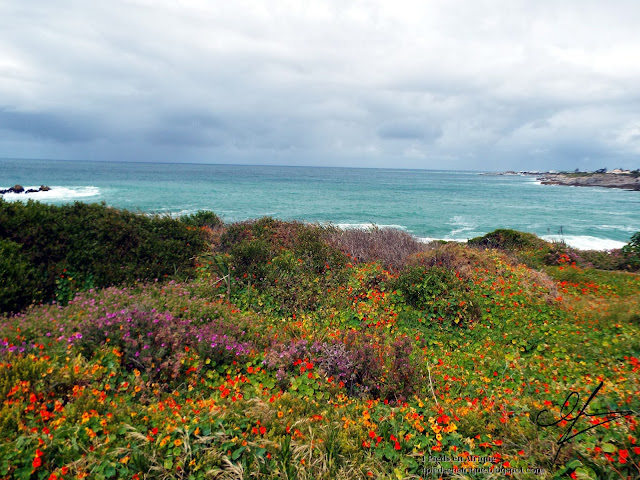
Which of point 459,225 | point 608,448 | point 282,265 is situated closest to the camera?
point 608,448

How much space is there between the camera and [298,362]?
528 centimetres

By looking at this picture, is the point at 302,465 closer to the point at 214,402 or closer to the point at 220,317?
the point at 214,402

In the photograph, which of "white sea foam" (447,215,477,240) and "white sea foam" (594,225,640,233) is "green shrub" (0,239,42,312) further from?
"white sea foam" (594,225,640,233)

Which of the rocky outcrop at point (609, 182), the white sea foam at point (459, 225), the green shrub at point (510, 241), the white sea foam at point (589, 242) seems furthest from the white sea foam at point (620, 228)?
the rocky outcrop at point (609, 182)

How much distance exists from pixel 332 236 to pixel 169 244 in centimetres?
516

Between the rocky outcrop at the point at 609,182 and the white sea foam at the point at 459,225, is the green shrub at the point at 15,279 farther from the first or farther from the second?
the rocky outcrop at the point at 609,182

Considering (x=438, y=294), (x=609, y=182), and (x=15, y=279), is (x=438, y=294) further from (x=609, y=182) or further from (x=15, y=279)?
(x=609, y=182)

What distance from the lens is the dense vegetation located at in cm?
334

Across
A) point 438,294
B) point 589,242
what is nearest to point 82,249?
point 438,294

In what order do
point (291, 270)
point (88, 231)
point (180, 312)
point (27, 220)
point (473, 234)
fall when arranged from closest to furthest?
point (180, 312) → point (27, 220) → point (88, 231) → point (291, 270) → point (473, 234)

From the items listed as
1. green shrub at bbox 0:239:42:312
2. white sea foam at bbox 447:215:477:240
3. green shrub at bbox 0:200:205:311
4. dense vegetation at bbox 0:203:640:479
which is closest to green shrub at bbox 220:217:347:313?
dense vegetation at bbox 0:203:640:479

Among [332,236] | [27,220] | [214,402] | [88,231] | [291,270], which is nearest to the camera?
[214,402]

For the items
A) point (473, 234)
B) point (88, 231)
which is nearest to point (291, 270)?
point (88, 231)

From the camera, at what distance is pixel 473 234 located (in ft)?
99.2
